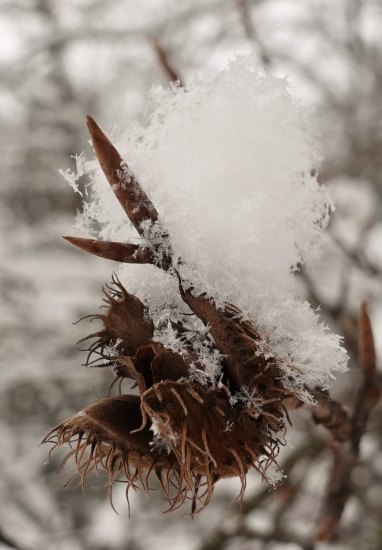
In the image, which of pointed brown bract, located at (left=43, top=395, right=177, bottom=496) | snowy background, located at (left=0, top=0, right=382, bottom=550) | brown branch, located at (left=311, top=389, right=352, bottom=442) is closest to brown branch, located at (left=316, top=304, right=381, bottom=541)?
brown branch, located at (left=311, top=389, right=352, bottom=442)

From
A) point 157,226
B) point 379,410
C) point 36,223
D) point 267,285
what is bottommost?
point 379,410

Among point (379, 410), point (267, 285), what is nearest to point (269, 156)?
point (267, 285)

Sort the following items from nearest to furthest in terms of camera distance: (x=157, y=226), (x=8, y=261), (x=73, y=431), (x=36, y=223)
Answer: (x=157, y=226) → (x=73, y=431) → (x=8, y=261) → (x=36, y=223)

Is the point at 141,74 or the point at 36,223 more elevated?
the point at 141,74

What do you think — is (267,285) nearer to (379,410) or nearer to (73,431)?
(73,431)

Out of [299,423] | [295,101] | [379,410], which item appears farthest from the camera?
[299,423]

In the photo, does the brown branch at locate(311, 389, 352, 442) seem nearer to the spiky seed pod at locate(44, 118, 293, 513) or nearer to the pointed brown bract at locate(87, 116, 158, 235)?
the spiky seed pod at locate(44, 118, 293, 513)

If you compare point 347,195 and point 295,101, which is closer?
point 295,101
